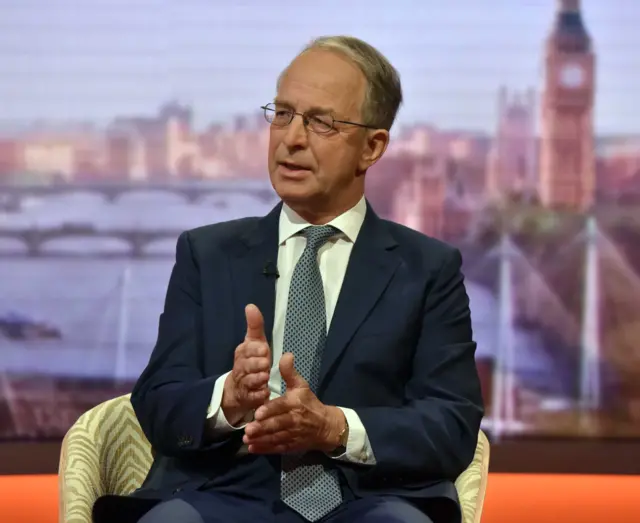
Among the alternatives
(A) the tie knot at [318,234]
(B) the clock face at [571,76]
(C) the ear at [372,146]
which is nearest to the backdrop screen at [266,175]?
(B) the clock face at [571,76]

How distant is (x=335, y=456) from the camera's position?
192 centimetres

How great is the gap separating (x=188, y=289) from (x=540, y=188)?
2.07 metres

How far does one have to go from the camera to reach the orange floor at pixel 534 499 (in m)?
3.31

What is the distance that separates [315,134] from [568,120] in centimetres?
199

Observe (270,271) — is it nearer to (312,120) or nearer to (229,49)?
(312,120)

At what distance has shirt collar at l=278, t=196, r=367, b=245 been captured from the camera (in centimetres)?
212

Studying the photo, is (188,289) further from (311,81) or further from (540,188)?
(540,188)

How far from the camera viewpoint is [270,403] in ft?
5.87

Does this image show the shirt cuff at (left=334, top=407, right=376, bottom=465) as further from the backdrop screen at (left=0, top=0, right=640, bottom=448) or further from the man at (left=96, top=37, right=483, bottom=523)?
the backdrop screen at (left=0, top=0, right=640, bottom=448)

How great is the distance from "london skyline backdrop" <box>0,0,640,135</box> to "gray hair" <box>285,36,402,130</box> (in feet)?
5.34

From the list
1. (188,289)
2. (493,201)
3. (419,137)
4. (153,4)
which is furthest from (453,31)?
(188,289)

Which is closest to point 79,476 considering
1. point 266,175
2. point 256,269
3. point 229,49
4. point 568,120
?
point 256,269

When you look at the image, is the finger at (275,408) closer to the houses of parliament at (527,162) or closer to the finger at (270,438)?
the finger at (270,438)

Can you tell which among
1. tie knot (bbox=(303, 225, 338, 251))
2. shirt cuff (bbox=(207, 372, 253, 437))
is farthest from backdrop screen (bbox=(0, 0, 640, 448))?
shirt cuff (bbox=(207, 372, 253, 437))
